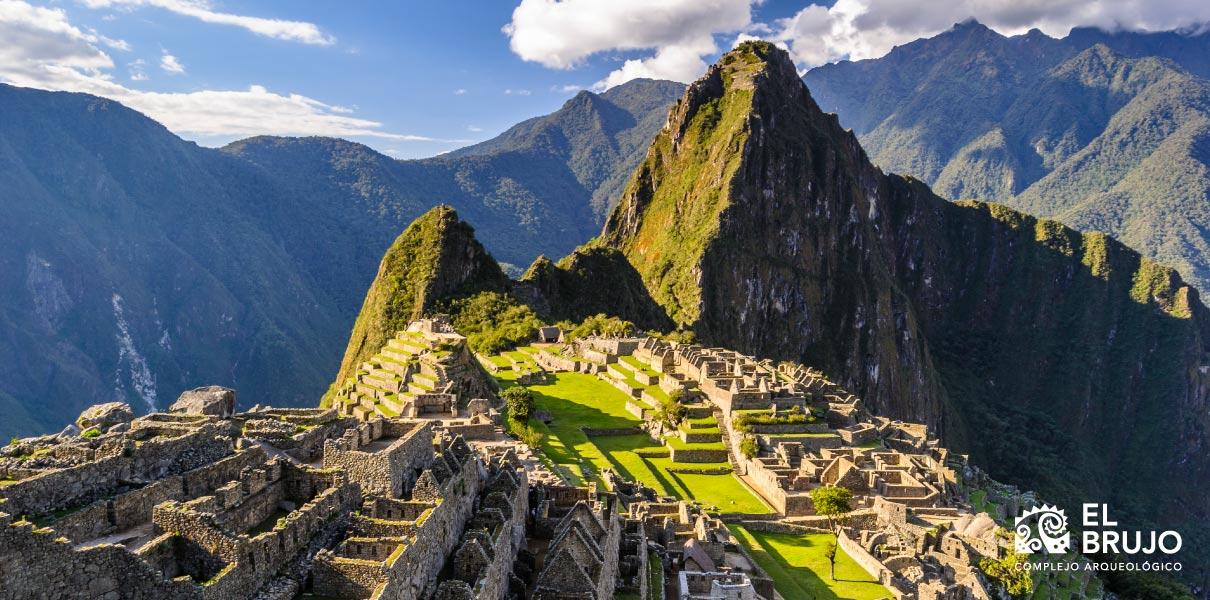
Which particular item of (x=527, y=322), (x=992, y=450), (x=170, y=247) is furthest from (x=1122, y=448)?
(x=170, y=247)

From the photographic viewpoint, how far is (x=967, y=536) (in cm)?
3566

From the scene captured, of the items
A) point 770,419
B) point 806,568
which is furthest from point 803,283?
point 806,568

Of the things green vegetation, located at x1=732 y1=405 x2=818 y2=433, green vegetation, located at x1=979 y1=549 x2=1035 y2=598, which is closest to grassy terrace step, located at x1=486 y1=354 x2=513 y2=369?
green vegetation, located at x1=732 y1=405 x2=818 y2=433

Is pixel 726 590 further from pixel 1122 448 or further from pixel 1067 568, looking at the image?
pixel 1122 448

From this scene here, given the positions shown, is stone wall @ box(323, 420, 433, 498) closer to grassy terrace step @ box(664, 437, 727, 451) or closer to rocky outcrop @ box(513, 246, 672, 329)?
grassy terrace step @ box(664, 437, 727, 451)

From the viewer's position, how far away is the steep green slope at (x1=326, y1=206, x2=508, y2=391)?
87.1 m

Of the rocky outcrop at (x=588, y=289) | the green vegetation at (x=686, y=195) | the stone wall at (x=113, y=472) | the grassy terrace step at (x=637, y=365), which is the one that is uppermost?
the green vegetation at (x=686, y=195)

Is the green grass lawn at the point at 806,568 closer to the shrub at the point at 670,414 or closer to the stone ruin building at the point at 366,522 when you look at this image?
the stone ruin building at the point at 366,522

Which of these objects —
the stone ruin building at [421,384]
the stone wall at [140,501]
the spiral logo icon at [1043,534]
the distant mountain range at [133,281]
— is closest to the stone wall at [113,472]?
the stone wall at [140,501]

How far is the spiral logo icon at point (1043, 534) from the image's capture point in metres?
37.4

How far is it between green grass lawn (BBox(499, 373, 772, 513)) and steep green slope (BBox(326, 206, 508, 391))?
121 ft

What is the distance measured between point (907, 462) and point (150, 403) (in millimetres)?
111254

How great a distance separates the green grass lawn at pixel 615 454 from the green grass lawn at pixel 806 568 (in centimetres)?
256

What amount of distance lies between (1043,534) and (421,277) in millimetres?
69710
